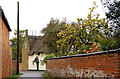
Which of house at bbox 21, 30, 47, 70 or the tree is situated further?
house at bbox 21, 30, 47, 70

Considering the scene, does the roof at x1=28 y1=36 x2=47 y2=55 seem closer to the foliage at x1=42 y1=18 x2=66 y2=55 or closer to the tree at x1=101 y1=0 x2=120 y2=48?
the foliage at x1=42 y1=18 x2=66 y2=55

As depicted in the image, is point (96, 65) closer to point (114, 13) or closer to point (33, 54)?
point (114, 13)

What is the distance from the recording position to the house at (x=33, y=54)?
5269cm

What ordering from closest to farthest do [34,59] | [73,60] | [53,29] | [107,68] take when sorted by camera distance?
[107,68], [73,60], [53,29], [34,59]

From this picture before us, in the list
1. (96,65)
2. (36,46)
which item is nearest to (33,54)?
(36,46)

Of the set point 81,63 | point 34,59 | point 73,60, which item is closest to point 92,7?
point 73,60

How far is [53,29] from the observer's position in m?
33.4

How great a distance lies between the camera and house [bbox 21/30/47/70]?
52688mm

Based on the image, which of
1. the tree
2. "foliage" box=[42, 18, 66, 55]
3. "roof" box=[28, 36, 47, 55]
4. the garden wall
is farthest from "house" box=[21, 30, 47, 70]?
the tree

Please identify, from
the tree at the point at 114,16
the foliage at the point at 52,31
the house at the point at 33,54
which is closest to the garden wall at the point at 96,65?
the tree at the point at 114,16

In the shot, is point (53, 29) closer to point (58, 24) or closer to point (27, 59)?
point (58, 24)

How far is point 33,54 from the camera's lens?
178 ft

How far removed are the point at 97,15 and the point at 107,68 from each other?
43.1 ft

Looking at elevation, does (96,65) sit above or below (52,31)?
below
